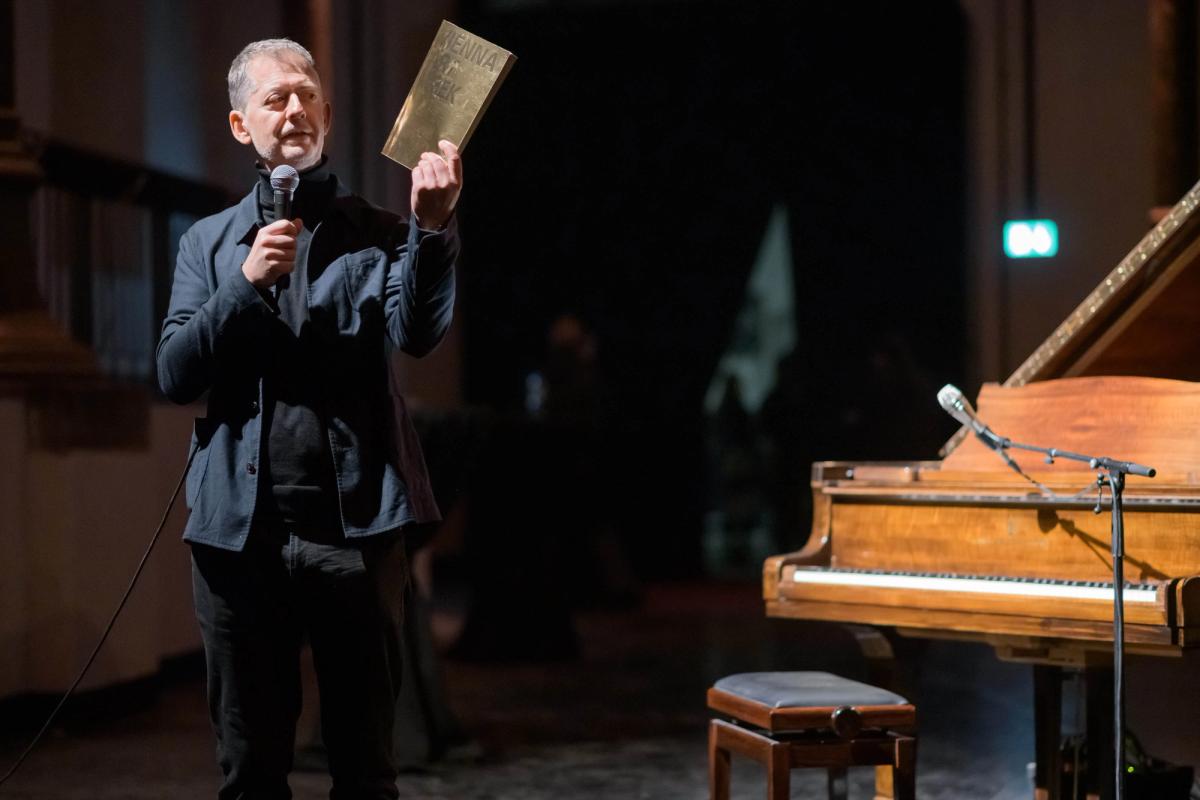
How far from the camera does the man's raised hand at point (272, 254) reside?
2.10 meters

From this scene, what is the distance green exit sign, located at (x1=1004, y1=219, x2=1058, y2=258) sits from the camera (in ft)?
30.8

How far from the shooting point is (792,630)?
25.9 feet

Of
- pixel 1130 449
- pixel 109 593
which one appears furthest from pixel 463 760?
pixel 1130 449

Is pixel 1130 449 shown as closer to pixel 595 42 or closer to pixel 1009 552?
pixel 1009 552

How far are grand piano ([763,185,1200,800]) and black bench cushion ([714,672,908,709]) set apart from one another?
287 millimetres

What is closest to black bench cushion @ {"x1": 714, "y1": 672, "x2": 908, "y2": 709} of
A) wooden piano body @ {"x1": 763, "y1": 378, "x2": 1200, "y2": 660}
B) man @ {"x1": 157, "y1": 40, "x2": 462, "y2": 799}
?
wooden piano body @ {"x1": 763, "y1": 378, "x2": 1200, "y2": 660}

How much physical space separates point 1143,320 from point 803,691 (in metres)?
1.27

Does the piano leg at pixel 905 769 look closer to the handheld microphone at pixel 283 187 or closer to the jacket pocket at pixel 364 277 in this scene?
the jacket pocket at pixel 364 277

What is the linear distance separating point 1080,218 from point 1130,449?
6405 mm

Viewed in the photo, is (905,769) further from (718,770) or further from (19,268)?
(19,268)

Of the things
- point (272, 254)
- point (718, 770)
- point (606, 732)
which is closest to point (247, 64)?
point (272, 254)

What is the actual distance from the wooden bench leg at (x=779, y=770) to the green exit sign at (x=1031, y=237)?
22.5 feet

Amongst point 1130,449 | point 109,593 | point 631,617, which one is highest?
point 1130,449

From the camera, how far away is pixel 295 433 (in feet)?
7.23
